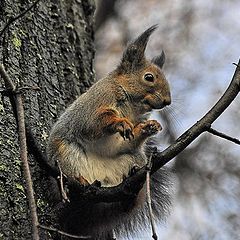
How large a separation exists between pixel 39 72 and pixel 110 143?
414 millimetres

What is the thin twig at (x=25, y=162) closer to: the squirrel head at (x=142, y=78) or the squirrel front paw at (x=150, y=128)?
the squirrel front paw at (x=150, y=128)

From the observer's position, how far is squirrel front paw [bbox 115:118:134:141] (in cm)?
182

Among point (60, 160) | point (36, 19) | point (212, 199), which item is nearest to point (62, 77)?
point (36, 19)

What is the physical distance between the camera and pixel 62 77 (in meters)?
2.40

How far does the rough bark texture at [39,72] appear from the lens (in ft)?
6.21

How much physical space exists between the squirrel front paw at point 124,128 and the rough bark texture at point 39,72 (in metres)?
0.27

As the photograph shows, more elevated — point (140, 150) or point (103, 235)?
point (140, 150)

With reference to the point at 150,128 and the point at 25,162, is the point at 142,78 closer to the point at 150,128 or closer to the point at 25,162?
the point at 150,128

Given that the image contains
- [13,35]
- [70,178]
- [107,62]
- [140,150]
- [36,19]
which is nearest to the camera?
[70,178]

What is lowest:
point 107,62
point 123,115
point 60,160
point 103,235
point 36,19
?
point 103,235

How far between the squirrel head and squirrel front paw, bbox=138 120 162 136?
0.17 meters

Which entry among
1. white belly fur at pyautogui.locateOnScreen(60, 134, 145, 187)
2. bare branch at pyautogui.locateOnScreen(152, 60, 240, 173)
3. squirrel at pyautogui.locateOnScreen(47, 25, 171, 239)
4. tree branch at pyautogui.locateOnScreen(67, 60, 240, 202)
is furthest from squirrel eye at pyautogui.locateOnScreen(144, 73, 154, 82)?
bare branch at pyautogui.locateOnScreen(152, 60, 240, 173)

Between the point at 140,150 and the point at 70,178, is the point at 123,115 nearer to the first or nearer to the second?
the point at 140,150

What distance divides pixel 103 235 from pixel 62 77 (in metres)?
0.58
